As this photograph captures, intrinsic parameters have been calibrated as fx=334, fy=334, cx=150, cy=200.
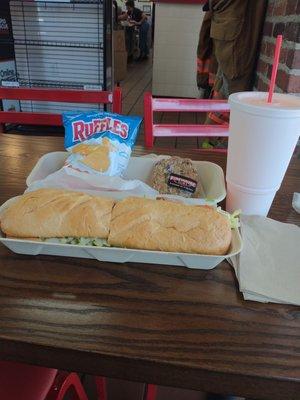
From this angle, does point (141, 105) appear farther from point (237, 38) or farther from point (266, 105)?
point (266, 105)

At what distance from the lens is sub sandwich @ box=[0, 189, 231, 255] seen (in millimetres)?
467

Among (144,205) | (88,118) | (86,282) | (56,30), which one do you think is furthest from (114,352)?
(56,30)

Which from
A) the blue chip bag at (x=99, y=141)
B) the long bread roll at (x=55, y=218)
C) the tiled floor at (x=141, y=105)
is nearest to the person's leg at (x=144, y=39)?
the tiled floor at (x=141, y=105)

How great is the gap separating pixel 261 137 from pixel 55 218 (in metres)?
0.34

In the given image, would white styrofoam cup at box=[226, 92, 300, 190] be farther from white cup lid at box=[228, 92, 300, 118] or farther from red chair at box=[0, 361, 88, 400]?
red chair at box=[0, 361, 88, 400]

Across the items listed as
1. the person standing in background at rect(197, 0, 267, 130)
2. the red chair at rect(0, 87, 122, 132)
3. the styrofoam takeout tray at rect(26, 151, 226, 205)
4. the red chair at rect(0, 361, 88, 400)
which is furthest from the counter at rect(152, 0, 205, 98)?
the red chair at rect(0, 361, 88, 400)

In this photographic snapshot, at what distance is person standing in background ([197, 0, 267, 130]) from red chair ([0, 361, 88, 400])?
140 centimetres

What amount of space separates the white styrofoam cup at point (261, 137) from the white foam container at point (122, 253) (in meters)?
0.13

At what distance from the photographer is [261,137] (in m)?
0.53

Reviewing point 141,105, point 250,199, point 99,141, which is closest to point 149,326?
point 250,199

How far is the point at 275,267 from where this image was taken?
48cm

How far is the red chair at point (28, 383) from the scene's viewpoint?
1.86 ft

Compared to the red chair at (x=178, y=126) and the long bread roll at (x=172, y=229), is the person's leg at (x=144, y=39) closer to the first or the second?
the red chair at (x=178, y=126)

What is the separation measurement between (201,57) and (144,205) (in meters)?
1.99
